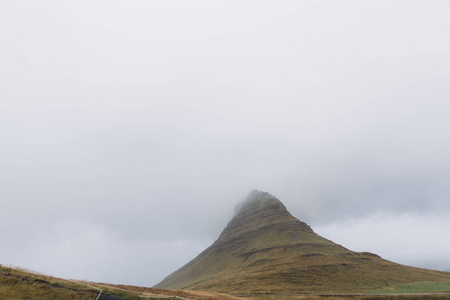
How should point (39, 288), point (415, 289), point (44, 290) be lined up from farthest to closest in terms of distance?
point (415, 289) → point (39, 288) → point (44, 290)

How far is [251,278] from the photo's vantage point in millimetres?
123062

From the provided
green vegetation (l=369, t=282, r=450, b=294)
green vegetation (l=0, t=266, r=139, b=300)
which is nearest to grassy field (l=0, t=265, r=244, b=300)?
green vegetation (l=0, t=266, r=139, b=300)

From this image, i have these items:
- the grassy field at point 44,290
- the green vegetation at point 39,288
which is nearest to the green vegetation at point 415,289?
the grassy field at point 44,290

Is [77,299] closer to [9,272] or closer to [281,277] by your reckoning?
[9,272]

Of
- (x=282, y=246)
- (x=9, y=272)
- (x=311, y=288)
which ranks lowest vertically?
(x=311, y=288)

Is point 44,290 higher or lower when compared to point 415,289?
higher

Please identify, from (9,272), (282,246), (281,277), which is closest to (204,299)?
(9,272)

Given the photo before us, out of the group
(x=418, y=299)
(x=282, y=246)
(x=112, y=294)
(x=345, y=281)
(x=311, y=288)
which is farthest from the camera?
(x=282, y=246)

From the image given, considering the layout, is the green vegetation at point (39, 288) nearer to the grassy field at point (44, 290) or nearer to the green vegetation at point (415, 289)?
the grassy field at point (44, 290)

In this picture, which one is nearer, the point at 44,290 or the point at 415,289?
the point at 44,290

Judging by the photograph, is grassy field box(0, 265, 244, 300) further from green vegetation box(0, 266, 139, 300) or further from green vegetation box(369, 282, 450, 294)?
green vegetation box(369, 282, 450, 294)

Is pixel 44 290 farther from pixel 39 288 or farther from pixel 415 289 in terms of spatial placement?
pixel 415 289

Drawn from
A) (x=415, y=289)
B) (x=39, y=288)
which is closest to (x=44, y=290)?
(x=39, y=288)

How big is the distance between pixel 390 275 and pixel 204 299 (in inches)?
4720
